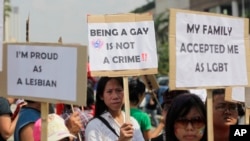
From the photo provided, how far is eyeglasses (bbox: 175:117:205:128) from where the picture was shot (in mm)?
3633

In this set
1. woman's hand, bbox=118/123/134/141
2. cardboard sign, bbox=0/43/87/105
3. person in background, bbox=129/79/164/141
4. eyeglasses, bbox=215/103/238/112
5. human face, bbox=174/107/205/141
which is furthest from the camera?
person in background, bbox=129/79/164/141

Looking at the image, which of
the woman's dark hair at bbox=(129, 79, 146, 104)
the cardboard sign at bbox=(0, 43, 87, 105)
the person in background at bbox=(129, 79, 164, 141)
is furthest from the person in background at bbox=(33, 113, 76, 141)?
the woman's dark hair at bbox=(129, 79, 146, 104)

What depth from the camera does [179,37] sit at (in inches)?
144

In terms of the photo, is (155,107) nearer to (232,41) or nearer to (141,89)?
(141,89)

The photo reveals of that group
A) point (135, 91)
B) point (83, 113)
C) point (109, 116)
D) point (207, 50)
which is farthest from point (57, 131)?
point (135, 91)

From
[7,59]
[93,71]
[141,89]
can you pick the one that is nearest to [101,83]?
[93,71]

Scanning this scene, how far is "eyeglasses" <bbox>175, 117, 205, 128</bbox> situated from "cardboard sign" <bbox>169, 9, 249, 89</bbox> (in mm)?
190

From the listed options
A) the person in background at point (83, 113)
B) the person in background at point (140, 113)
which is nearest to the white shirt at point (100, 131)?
the person in background at point (83, 113)

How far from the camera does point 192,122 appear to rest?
367 cm

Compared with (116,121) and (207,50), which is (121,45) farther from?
(207,50)

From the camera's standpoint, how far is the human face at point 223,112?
4.13m

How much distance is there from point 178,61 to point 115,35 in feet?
2.66

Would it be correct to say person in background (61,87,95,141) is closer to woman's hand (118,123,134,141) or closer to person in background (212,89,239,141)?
woman's hand (118,123,134,141)

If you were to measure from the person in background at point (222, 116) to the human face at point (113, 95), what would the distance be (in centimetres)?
65
